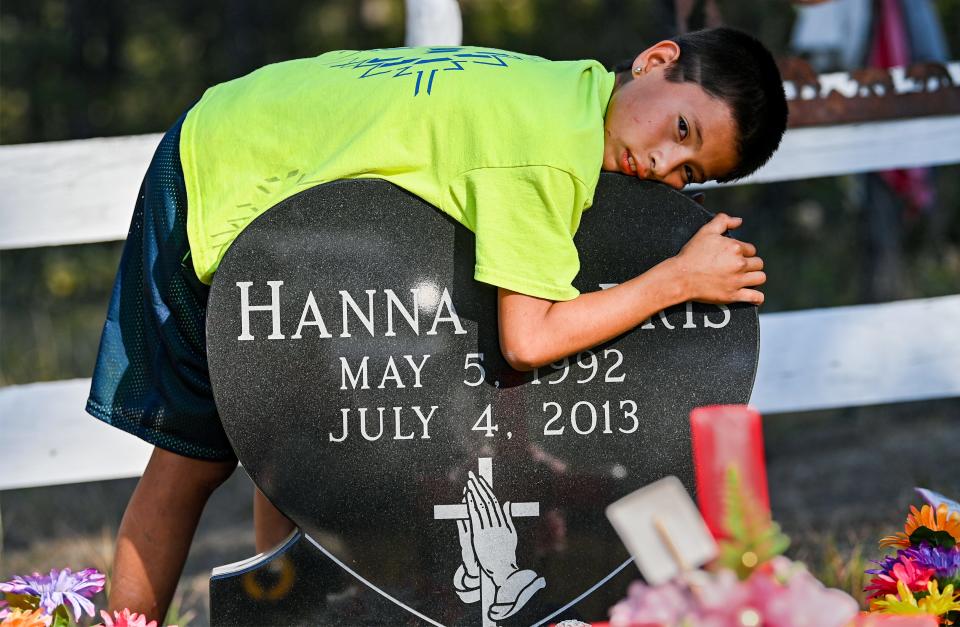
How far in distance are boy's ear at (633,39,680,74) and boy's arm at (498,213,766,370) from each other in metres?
0.26

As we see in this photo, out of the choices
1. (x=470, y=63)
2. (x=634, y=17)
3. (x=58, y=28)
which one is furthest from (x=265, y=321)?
(x=58, y=28)

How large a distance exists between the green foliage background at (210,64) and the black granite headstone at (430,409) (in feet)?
16.5

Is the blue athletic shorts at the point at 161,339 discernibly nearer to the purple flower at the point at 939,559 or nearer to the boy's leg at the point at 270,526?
the boy's leg at the point at 270,526

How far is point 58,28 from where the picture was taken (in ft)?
30.1

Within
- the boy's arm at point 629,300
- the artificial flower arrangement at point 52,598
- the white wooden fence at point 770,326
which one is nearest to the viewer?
the artificial flower arrangement at point 52,598

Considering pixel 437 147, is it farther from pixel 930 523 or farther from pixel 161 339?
pixel 930 523

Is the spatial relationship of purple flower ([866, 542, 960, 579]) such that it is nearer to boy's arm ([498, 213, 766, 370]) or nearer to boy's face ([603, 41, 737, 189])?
boy's arm ([498, 213, 766, 370])

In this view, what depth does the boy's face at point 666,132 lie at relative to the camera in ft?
5.60

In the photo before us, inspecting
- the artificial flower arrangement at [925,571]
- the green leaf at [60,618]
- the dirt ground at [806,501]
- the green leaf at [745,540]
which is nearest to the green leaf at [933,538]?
the artificial flower arrangement at [925,571]

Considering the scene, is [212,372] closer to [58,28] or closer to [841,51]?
[841,51]

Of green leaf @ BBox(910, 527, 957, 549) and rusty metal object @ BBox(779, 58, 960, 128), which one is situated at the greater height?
rusty metal object @ BBox(779, 58, 960, 128)

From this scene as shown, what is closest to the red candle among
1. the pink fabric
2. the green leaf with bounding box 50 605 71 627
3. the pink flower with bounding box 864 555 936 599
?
the pink flower with bounding box 864 555 936 599

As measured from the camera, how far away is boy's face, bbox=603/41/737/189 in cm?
171

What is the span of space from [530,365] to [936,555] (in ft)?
2.02
